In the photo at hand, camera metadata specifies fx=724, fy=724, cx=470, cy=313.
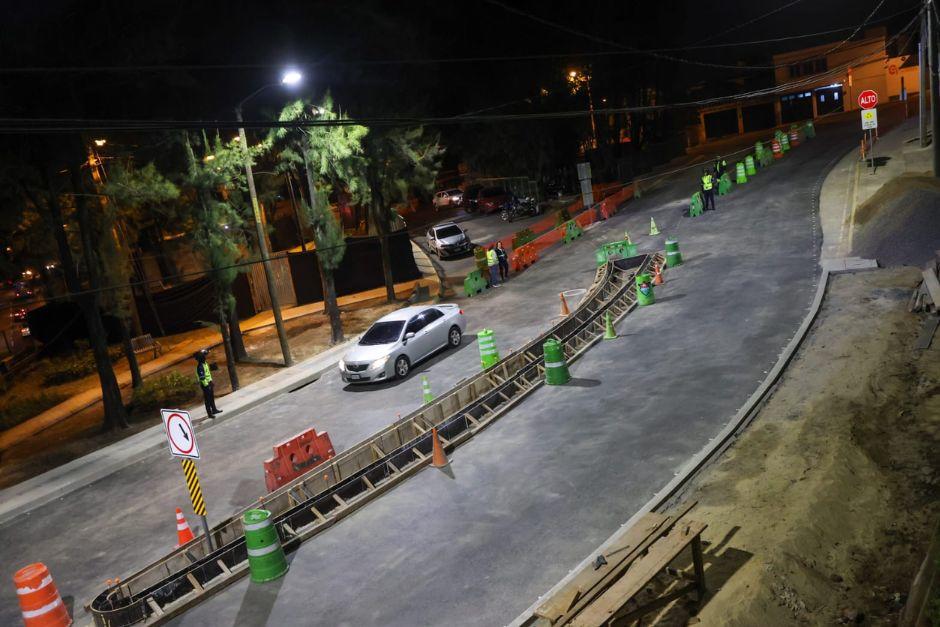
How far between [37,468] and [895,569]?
19.0 meters

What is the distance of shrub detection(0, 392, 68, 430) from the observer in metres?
24.5

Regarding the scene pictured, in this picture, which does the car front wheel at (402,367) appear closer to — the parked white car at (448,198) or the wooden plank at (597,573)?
the wooden plank at (597,573)

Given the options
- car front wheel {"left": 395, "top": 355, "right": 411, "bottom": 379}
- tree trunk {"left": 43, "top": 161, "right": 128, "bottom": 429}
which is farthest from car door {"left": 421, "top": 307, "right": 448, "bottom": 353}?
tree trunk {"left": 43, "top": 161, "right": 128, "bottom": 429}

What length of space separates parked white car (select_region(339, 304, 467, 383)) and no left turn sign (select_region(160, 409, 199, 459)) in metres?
8.52

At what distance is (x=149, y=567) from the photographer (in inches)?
401

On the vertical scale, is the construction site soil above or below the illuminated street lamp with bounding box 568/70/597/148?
below

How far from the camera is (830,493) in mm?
9656

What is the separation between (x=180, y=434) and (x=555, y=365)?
8.52 m

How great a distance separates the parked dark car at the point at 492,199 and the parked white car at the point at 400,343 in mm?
29004

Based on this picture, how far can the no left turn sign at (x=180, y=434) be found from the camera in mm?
10266

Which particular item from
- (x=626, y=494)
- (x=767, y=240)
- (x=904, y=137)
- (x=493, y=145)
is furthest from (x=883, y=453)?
(x=493, y=145)

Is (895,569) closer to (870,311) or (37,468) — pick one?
(870,311)

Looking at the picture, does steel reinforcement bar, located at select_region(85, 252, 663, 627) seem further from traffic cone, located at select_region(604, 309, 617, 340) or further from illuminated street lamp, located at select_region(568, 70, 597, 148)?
illuminated street lamp, located at select_region(568, 70, 597, 148)

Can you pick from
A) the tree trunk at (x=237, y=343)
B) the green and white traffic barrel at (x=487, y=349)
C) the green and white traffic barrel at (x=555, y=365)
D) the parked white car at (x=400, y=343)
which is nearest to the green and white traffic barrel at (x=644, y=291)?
the parked white car at (x=400, y=343)
